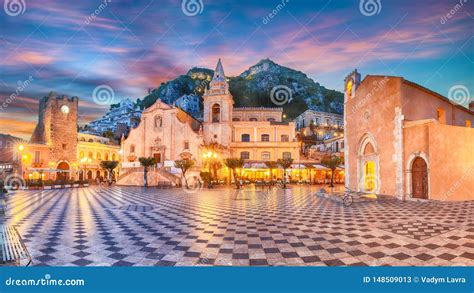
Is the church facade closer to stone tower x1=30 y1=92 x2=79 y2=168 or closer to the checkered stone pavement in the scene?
stone tower x1=30 y1=92 x2=79 y2=168

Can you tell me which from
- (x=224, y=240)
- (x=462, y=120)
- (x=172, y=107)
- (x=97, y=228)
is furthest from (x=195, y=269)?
(x=172, y=107)

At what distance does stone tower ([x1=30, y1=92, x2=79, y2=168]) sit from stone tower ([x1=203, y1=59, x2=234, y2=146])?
20.7 meters

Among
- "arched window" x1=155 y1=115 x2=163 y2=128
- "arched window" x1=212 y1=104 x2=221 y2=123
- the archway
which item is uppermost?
"arched window" x1=212 y1=104 x2=221 y2=123

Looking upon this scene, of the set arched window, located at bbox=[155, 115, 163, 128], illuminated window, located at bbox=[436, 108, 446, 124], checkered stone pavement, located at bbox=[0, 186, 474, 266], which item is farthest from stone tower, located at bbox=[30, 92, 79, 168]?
illuminated window, located at bbox=[436, 108, 446, 124]

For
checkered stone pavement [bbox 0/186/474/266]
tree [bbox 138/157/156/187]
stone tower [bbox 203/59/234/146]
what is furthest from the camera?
stone tower [bbox 203/59/234/146]

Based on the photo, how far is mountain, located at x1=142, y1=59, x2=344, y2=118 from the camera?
7775 cm

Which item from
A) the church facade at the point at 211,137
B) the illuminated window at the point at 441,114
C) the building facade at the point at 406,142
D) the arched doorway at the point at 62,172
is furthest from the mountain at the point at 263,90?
the illuminated window at the point at 441,114

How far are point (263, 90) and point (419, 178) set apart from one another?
69940 millimetres

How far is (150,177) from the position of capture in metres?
28.8

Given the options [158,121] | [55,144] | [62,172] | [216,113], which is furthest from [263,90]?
[62,172]

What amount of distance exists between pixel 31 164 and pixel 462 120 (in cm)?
4856

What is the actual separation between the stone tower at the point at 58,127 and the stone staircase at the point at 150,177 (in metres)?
14.1

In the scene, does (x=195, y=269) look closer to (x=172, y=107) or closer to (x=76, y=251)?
(x=76, y=251)

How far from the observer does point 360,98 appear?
61.7 ft
